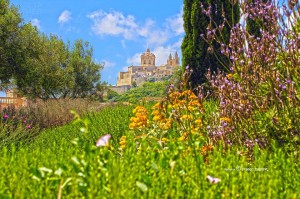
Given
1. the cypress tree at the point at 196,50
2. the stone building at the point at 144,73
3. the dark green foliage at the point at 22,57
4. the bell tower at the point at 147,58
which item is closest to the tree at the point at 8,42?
the dark green foliage at the point at 22,57

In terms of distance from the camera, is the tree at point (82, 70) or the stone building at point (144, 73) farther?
the stone building at point (144, 73)

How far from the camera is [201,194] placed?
9.75 feet

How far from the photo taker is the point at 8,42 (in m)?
22.3

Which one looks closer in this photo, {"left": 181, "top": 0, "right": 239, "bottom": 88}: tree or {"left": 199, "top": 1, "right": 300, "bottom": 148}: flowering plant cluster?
{"left": 199, "top": 1, "right": 300, "bottom": 148}: flowering plant cluster

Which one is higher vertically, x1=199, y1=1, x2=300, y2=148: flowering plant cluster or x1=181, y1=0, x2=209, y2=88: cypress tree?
x1=181, y1=0, x2=209, y2=88: cypress tree

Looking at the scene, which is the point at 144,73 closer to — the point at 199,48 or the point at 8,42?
the point at 8,42

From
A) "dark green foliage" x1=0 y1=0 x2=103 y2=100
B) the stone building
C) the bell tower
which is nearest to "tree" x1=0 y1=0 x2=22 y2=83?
"dark green foliage" x1=0 y1=0 x2=103 y2=100

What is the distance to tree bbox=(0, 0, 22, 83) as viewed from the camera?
22109 millimetres

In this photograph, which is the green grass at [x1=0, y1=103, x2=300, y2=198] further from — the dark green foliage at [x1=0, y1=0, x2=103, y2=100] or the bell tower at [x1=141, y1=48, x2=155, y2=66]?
the bell tower at [x1=141, y1=48, x2=155, y2=66]

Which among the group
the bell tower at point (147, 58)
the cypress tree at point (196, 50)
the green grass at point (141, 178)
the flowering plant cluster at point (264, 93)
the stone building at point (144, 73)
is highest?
the bell tower at point (147, 58)

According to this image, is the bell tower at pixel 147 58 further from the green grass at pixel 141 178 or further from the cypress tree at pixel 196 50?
the green grass at pixel 141 178

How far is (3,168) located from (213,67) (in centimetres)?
1201

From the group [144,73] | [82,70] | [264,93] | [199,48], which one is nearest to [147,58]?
[144,73]

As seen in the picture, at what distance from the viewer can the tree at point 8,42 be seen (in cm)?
2211
